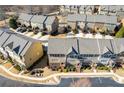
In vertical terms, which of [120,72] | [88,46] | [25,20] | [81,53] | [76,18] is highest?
[76,18]

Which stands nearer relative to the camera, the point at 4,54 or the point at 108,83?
the point at 108,83

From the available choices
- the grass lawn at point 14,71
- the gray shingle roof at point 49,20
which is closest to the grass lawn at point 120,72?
the grass lawn at point 14,71

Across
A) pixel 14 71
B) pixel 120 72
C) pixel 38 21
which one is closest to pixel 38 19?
pixel 38 21

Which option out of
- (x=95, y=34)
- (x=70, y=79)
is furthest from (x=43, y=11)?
(x=70, y=79)

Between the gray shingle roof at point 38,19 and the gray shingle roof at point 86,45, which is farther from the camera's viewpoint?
the gray shingle roof at point 38,19

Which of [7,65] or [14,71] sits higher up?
[7,65]

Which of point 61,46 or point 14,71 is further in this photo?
point 14,71

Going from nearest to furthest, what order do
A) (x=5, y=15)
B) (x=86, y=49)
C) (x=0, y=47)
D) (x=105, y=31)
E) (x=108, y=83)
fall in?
(x=108, y=83)
(x=86, y=49)
(x=0, y=47)
(x=105, y=31)
(x=5, y=15)

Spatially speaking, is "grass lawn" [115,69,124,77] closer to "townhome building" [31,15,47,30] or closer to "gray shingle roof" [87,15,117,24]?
"gray shingle roof" [87,15,117,24]

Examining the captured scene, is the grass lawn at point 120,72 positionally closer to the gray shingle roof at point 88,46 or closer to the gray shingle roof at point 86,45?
the gray shingle roof at point 86,45

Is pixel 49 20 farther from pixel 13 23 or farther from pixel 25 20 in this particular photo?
pixel 13 23

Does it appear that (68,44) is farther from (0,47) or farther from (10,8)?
(10,8)
